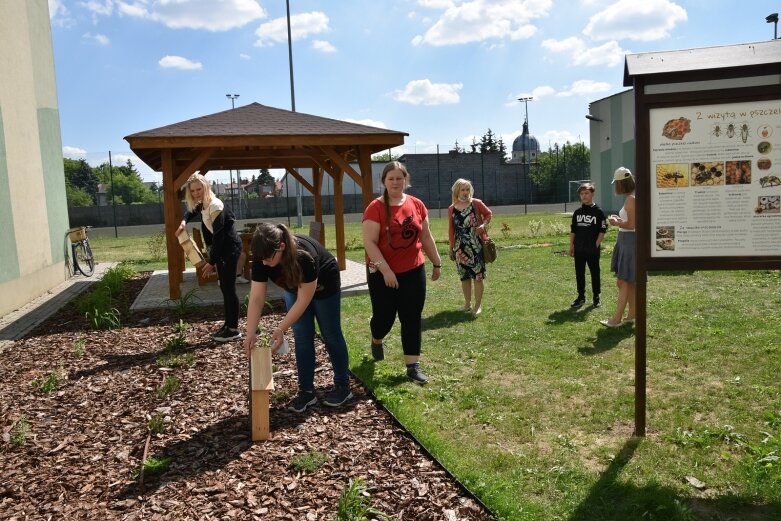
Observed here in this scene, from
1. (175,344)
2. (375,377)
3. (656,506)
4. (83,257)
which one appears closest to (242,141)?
(175,344)

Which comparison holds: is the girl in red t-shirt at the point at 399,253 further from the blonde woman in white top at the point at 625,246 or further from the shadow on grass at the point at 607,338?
the blonde woman in white top at the point at 625,246

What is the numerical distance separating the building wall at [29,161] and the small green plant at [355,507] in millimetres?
7709

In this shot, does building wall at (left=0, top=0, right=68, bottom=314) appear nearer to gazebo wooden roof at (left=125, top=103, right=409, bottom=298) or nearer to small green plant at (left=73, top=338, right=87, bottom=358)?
gazebo wooden roof at (left=125, top=103, right=409, bottom=298)

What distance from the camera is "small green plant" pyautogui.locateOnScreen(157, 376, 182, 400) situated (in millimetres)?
4777

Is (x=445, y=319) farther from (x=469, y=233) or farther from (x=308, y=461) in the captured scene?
(x=308, y=461)

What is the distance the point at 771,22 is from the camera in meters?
33.2

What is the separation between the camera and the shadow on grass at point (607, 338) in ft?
18.6

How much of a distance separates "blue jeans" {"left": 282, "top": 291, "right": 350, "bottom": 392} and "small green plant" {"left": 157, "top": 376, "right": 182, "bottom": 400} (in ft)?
3.77

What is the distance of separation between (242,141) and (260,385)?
605 cm

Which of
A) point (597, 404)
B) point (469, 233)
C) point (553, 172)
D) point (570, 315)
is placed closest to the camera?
point (597, 404)

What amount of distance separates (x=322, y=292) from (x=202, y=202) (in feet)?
8.97

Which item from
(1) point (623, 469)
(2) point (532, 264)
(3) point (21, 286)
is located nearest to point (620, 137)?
(2) point (532, 264)

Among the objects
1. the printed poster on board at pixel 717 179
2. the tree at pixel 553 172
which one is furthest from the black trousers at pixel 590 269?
the tree at pixel 553 172

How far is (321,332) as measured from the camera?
434cm
